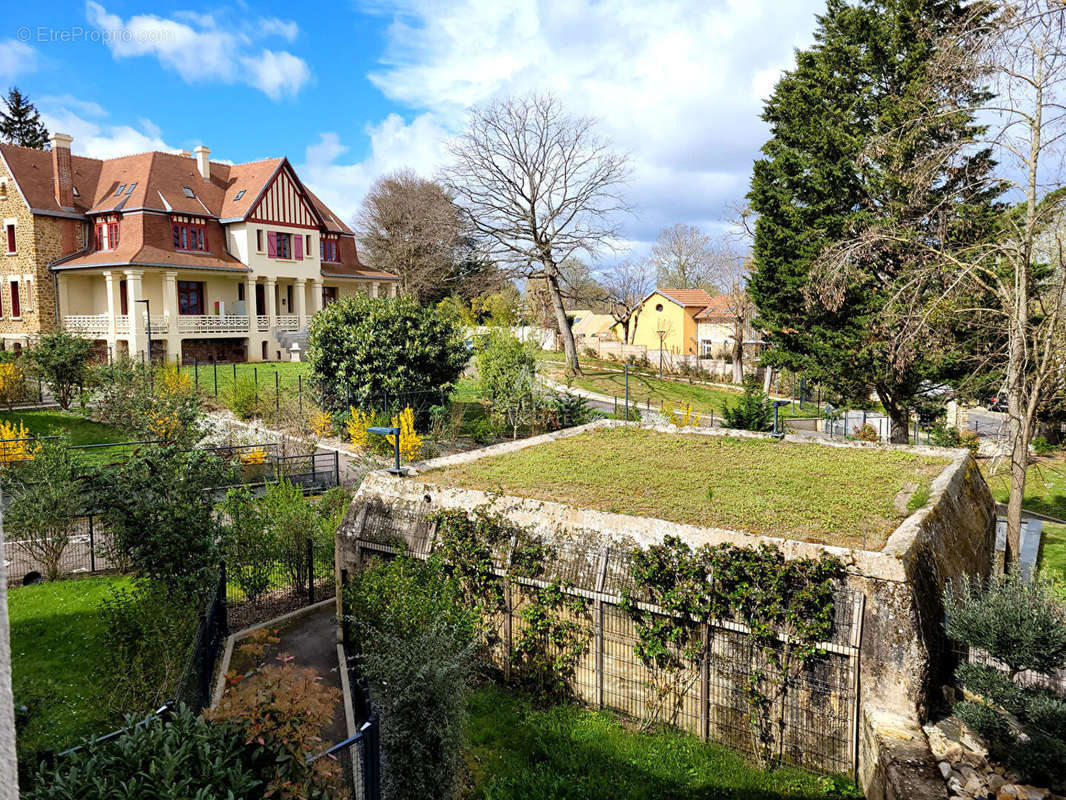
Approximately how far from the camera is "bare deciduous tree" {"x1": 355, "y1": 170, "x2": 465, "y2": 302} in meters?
50.8

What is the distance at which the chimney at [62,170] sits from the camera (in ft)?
112

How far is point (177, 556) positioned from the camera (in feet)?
28.5

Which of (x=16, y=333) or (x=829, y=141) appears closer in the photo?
(x=829, y=141)

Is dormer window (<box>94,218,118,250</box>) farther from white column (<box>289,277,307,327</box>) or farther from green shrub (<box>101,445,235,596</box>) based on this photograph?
green shrub (<box>101,445,235,596</box>)

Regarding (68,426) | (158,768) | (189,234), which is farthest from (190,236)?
(158,768)

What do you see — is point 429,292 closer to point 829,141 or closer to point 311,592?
point 829,141

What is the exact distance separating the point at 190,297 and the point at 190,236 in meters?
3.19

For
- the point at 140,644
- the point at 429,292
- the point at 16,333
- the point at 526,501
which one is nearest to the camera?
the point at 140,644

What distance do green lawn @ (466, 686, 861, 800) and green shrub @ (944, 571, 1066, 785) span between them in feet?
4.86

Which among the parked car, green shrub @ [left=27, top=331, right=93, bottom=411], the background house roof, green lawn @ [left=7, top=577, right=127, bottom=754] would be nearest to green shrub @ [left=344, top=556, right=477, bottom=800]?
green lawn @ [left=7, top=577, right=127, bottom=754]

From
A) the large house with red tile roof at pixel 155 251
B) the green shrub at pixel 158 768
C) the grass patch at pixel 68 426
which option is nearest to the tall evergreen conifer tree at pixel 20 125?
the large house with red tile roof at pixel 155 251

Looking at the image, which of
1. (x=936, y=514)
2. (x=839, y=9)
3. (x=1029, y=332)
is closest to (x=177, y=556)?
(x=936, y=514)

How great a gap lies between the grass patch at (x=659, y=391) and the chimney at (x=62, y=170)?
2626cm

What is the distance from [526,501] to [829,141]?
1695cm
